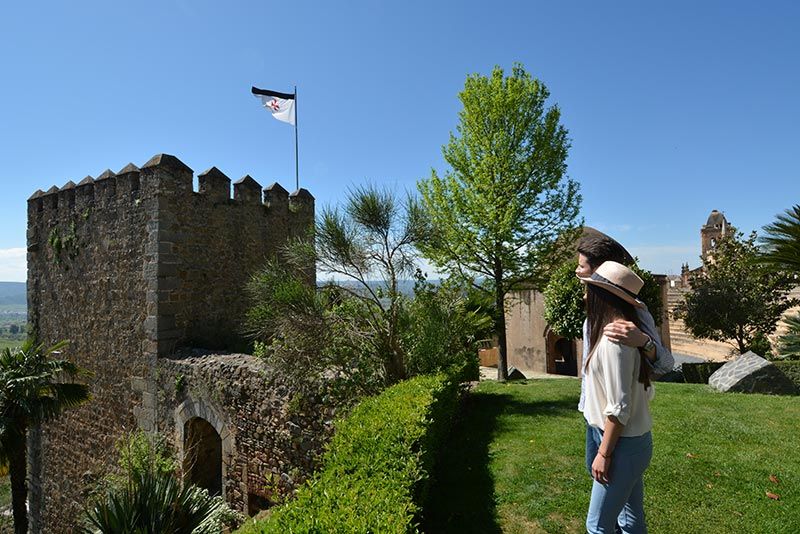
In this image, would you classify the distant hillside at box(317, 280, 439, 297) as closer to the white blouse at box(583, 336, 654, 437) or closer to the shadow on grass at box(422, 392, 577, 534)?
the shadow on grass at box(422, 392, 577, 534)

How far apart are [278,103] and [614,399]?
529 inches

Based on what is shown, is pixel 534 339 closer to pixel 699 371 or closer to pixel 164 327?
pixel 699 371

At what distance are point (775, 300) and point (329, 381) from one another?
17.2 meters

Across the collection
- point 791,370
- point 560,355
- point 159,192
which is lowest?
point 560,355

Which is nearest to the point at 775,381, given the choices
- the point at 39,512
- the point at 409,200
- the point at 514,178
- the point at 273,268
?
the point at 514,178

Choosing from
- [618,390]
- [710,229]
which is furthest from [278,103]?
[710,229]

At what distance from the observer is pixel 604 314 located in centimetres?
263

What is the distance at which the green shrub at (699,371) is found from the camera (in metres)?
12.4

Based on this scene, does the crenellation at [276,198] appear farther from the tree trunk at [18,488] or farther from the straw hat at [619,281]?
the straw hat at [619,281]

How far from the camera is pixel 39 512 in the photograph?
13.1 m

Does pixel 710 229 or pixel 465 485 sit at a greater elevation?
pixel 710 229

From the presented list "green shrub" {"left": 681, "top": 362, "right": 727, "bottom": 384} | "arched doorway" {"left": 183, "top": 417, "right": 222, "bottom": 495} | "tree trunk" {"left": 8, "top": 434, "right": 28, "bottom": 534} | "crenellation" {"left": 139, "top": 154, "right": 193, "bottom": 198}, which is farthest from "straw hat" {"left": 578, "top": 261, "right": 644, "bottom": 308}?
"tree trunk" {"left": 8, "top": 434, "right": 28, "bottom": 534}

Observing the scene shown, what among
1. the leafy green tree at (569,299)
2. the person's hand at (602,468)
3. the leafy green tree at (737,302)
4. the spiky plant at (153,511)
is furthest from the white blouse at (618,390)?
the leafy green tree at (737,302)

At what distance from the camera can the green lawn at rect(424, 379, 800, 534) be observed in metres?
4.20
